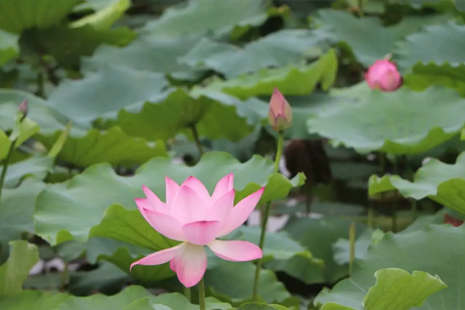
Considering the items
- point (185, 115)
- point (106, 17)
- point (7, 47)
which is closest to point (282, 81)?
point (185, 115)

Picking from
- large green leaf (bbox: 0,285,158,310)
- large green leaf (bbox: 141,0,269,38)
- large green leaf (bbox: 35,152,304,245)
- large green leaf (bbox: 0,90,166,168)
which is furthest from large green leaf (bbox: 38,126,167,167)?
large green leaf (bbox: 141,0,269,38)

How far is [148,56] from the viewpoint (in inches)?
89.6

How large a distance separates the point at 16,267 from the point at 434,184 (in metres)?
0.64

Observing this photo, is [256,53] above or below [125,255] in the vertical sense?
below

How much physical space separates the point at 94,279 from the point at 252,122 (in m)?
0.52

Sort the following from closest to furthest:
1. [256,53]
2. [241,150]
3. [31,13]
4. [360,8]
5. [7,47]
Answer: [7,47], [241,150], [256,53], [31,13], [360,8]

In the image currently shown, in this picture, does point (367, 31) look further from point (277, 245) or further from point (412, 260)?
point (412, 260)

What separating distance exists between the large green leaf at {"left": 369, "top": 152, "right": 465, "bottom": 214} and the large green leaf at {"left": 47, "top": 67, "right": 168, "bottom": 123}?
0.81 m

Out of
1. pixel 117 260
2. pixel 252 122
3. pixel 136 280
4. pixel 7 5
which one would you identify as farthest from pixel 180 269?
pixel 7 5

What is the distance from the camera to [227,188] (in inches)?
31.3

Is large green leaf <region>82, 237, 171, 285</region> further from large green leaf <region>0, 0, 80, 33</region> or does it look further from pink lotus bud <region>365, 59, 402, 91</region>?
large green leaf <region>0, 0, 80, 33</region>

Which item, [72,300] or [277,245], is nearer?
[72,300]

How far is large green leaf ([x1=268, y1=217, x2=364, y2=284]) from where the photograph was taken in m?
1.49

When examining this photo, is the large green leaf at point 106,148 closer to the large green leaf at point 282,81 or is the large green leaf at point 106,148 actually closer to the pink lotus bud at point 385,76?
the large green leaf at point 282,81
